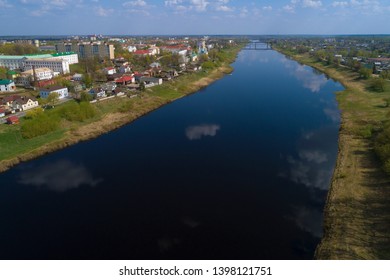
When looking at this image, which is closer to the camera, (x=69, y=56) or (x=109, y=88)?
(x=109, y=88)

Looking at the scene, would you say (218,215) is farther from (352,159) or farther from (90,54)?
(90,54)

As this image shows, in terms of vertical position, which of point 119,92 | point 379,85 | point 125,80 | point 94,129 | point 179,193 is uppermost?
point 125,80

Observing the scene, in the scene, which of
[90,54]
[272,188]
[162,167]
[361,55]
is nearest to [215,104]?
[162,167]

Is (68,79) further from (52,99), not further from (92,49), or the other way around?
(92,49)

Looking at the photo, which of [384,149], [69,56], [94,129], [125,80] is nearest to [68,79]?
[125,80]

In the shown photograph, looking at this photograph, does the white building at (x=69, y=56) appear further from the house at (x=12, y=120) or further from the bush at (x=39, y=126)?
the bush at (x=39, y=126)

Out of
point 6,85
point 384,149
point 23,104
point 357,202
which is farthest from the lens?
point 6,85

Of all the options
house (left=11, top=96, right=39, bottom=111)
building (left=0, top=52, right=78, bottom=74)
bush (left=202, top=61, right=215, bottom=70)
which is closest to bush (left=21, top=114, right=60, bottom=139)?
house (left=11, top=96, right=39, bottom=111)

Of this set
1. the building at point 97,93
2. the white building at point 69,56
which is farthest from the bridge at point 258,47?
the building at point 97,93
